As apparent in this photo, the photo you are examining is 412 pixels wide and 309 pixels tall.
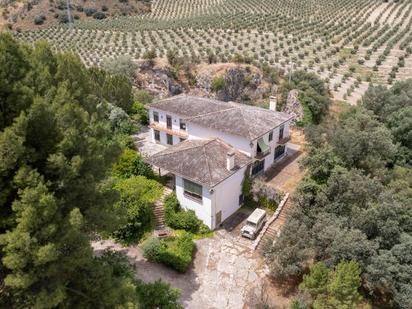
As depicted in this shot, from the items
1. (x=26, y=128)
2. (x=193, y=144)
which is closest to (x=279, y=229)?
(x=193, y=144)

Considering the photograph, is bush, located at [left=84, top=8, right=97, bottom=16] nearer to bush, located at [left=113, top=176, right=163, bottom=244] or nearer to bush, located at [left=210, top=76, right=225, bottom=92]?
bush, located at [left=210, top=76, right=225, bottom=92]

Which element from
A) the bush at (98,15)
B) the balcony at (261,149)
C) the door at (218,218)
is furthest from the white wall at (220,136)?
the bush at (98,15)

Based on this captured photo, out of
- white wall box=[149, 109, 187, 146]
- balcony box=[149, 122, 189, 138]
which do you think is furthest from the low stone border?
white wall box=[149, 109, 187, 146]

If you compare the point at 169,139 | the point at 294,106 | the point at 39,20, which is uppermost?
the point at 39,20

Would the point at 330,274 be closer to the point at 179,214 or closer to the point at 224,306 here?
the point at 224,306


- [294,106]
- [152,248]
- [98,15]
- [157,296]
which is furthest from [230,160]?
[98,15]

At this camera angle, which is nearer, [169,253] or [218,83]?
[169,253]

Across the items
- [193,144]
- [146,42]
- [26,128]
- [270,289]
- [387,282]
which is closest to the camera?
[26,128]

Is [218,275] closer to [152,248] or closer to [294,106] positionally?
[152,248]
